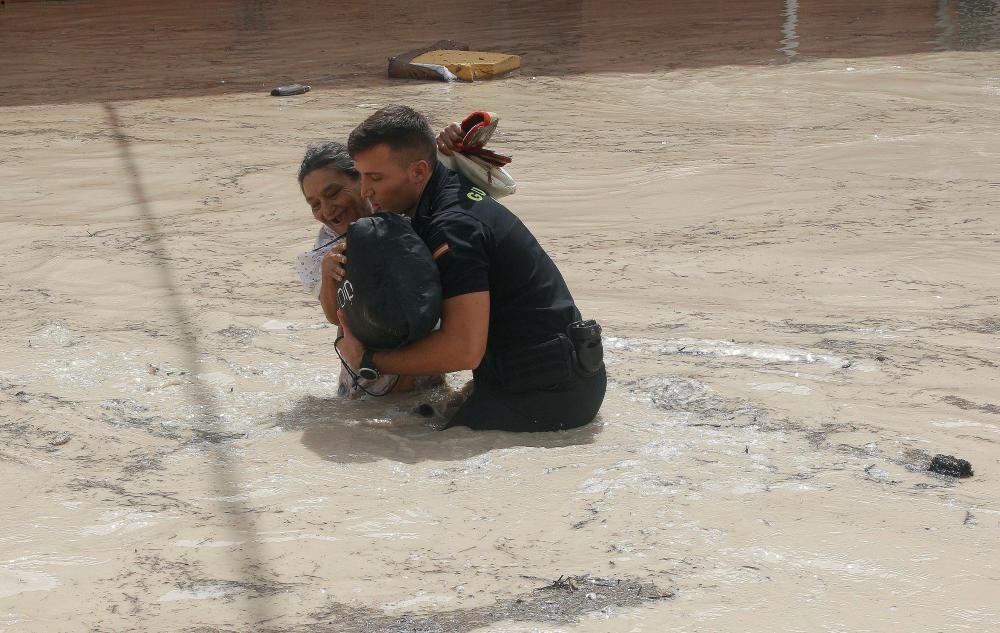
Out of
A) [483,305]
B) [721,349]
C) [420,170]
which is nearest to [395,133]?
[420,170]

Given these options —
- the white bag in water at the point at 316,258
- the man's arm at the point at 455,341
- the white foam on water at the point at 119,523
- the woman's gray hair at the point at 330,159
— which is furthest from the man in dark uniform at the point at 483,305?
the white foam on water at the point at 119,523

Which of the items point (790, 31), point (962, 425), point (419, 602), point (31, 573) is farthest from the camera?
point (790, 31)

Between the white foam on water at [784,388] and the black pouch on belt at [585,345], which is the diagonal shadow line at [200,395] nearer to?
the black pouch on belt at [585,345]

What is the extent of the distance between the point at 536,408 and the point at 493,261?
504mm

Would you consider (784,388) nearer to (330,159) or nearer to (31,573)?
(330,159)

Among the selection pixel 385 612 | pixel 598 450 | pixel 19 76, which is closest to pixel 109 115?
pixel 19 76

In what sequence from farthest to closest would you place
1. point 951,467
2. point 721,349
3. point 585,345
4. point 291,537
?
point 721,349
point 585,345
point 951,467
point 291,537

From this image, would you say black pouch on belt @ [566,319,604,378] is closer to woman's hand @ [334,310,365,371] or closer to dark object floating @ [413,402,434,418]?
dark object floating @ [413,402,434,418]

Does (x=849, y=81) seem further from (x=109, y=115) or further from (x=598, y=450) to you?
(x=598, y=450)

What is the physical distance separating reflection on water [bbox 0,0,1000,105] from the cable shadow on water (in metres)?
6.53

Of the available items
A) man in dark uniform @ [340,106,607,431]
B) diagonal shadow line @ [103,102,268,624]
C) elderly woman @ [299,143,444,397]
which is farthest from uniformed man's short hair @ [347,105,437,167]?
diagonal shadow line @ [103,102,268,624]

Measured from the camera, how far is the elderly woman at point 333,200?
12.9ft

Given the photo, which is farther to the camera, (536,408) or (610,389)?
(610,389)

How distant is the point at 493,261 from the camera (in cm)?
364
